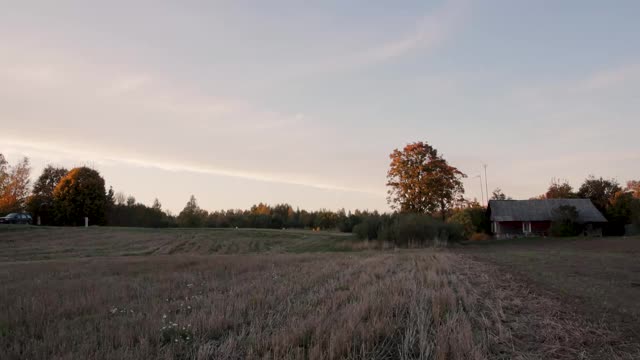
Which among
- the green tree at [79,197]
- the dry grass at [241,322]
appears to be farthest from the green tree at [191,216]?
the dry grass at [241,322]

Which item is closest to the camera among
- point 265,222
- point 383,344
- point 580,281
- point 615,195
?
point 383,344

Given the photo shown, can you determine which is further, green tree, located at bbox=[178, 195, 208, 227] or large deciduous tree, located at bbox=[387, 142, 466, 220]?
green tree, located at bbox=[178, 195, 208, 227]

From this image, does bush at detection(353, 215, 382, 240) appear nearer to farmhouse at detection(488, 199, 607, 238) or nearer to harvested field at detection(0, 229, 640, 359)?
farmhouse at detection(488, 199, 607, 238)

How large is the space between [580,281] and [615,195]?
208ft

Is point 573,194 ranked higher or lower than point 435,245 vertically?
higher

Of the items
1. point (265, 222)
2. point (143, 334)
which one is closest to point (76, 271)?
point (143, 334)

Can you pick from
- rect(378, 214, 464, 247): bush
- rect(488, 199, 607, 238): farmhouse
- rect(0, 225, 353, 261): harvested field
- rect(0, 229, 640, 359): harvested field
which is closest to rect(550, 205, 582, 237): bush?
rect(488, 199, 607, 238): farmhouse

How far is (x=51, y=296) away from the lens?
1072cm

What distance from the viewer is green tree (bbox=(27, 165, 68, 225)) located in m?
68.9

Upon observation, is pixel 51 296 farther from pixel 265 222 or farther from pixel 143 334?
pixel 265 222

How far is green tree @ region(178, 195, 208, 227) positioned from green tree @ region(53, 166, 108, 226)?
56.2 ft

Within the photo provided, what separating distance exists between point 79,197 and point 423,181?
46.3 m

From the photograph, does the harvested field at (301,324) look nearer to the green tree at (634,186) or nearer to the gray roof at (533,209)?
the gray roof at (533,209)

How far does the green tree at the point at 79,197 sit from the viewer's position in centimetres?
6425
